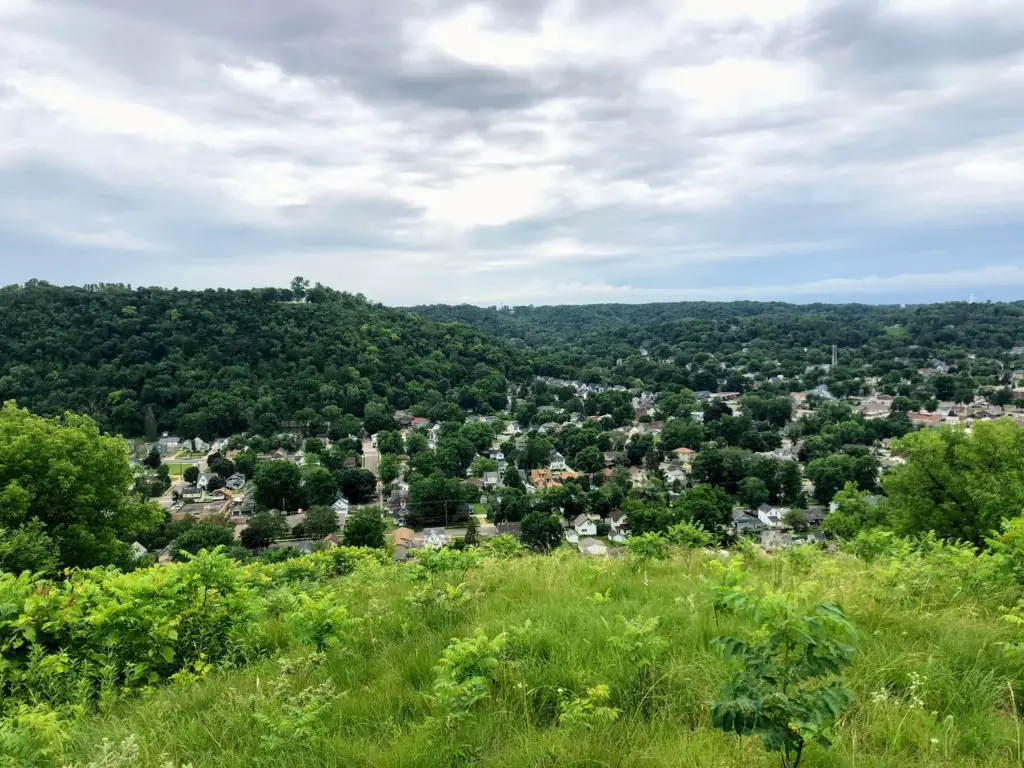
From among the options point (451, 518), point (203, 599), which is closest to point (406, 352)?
point (451, 518)

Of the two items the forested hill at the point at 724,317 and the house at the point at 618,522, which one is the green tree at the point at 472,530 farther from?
the forested hill at the point at 724,317

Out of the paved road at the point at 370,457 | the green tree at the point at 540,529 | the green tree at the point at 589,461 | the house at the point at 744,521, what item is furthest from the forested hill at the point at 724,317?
the green tree at the point at 540,529

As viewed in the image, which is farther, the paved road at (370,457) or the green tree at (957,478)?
the paved road at (370,457)

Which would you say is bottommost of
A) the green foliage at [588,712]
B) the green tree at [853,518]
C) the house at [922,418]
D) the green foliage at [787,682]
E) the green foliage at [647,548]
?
the house at [922,418]

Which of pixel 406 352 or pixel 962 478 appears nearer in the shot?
pixel 962 478

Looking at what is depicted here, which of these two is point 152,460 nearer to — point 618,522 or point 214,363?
point 214,363

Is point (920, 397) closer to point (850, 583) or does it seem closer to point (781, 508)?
point (781, 508)

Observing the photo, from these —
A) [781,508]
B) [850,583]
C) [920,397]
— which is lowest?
[781,508]

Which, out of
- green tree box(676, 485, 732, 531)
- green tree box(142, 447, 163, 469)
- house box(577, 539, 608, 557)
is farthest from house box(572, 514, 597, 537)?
green tree box(142, 447, 163, 469)
